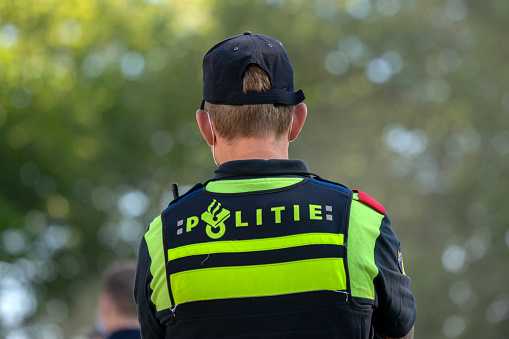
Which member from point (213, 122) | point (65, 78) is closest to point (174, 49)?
point (65, 78)

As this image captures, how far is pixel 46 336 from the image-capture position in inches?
898

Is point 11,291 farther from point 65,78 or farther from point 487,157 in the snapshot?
point 487,157

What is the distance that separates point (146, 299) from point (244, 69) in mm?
860

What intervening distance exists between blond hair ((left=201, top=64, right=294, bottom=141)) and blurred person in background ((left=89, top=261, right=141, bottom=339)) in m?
2.88

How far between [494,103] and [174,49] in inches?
465

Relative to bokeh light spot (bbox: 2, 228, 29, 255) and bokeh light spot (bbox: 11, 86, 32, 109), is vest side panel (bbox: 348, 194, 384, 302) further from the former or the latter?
bokeh light spot (bbox: 11, 86, 32, 109)

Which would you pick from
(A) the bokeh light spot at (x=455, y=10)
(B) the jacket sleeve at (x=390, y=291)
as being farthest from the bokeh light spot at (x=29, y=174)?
(B) the jacket sleeve at (x=390, y=291)

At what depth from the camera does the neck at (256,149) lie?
245cm

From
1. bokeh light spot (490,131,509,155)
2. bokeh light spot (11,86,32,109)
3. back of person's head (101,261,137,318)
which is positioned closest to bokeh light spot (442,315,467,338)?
bokeh light spot (490,131,509,155)

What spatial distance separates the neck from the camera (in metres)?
2.45

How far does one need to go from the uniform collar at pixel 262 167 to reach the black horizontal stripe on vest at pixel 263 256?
0.29 metres

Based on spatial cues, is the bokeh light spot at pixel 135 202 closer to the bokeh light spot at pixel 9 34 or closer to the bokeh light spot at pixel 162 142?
the bokeh light spot at pixel 162 142

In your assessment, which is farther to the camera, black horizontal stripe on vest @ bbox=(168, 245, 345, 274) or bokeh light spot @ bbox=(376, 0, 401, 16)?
bokeh light spot @ bbox=(376, 0, 401, 16)

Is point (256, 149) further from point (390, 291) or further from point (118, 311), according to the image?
point (118, 311)
